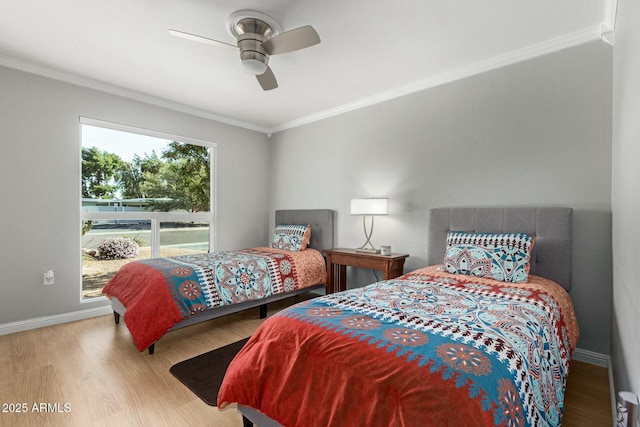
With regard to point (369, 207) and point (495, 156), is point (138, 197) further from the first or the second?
point (495, 156)

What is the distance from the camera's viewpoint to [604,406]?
6.35ft

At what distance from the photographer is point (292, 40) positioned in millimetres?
2170

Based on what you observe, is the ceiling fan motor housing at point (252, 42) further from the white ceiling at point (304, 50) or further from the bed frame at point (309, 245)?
the bed frame at point (309, 245)

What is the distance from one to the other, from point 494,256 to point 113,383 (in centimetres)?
283

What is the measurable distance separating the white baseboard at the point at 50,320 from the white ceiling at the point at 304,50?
95.7 inches

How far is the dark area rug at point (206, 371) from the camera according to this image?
2081 millimetres

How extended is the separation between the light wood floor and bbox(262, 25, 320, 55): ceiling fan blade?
2372 mm

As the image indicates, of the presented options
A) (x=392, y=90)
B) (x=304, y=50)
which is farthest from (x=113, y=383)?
(x=392, y=90)

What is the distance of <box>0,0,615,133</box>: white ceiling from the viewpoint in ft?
7.20

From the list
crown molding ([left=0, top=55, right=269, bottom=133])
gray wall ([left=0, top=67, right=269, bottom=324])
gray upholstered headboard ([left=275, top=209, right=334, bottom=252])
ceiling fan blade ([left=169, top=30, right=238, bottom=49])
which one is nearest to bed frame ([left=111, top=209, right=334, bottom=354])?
gray upholstered headboard ([left=275, top=209, right=334, bottom=252])

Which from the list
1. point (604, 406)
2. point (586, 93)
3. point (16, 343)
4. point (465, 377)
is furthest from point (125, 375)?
point (586, 93)

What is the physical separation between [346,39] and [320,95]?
4.07 ft

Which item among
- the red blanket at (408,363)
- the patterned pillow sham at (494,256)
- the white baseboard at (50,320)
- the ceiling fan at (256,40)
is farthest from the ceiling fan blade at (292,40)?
the white baseboard at (50,320)

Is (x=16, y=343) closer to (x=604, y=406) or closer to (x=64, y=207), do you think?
(x=64, y=207)
